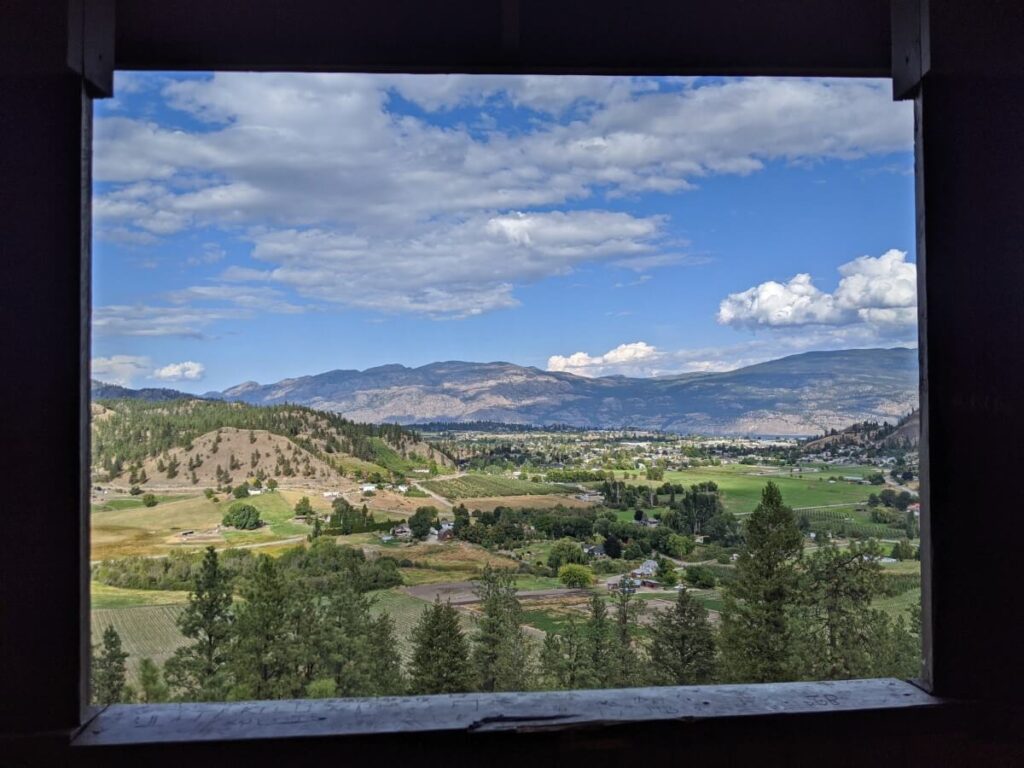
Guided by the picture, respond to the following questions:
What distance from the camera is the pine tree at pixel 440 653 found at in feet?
6.58

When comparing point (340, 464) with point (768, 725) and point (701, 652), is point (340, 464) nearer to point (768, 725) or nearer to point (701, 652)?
point (701, 652)

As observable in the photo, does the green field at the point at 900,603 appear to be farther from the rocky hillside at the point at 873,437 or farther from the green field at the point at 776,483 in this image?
the rocky hillside at the point at 873,437

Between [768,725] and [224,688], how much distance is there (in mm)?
1563

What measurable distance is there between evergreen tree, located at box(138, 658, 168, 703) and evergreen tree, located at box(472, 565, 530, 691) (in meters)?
0.94

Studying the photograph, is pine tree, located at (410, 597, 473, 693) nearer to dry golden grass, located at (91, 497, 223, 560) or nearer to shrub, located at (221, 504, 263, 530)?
shrub, located at (221, 504, 263, 530)

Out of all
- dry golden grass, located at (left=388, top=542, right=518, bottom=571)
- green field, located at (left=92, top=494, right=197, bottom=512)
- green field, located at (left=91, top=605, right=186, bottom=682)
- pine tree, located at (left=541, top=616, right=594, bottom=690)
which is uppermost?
green field, located at (left=92, top=494, right=197, bottom=512)

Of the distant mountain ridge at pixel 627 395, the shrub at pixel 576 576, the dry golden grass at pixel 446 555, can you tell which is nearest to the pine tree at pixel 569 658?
the shrub at pixel 576 576

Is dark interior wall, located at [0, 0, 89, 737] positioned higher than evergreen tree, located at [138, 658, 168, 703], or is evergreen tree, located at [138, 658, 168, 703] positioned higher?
dark interior wall, located at [0, 0, 89, 737]

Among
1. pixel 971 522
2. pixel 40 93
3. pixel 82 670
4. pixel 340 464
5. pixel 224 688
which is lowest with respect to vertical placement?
pixel 224 688

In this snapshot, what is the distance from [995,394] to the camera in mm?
1779

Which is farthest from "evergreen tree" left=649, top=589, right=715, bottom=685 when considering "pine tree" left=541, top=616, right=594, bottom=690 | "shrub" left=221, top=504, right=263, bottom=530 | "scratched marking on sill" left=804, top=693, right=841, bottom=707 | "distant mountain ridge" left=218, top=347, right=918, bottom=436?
"shrub" left=221, top=504, right=263, bottom=530

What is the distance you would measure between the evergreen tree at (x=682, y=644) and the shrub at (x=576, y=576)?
25 centimetres

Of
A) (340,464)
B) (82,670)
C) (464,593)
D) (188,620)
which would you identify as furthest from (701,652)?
(82,670)

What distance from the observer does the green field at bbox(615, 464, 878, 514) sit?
2.18 meters
